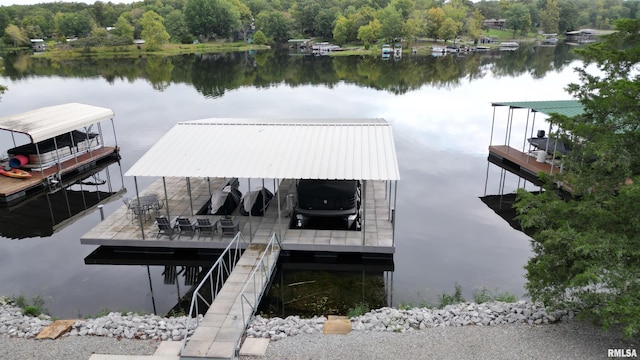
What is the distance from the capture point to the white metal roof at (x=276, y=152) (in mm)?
12828

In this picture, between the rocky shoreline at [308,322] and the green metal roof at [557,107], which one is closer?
the rocky shoreline at [308,322]

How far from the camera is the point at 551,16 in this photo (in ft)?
376

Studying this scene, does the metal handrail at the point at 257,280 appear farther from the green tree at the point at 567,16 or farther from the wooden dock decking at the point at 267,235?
the green tree at the point at 567,16

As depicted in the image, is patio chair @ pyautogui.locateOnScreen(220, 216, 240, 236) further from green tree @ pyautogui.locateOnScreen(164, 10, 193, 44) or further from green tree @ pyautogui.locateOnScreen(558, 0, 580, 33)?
green tree @ pyautogui.locateOnScreen(558, 0, 580, 33)

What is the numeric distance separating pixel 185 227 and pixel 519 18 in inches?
4712

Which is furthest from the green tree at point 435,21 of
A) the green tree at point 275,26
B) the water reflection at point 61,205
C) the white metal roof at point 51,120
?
the water reflection at point 61,205

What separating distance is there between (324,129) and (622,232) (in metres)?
9.69

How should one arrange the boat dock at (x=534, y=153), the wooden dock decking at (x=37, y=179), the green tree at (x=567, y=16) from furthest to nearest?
the green tree at (x=567, y=16) < the boat dock at (x=534, y=153) < the wooden dock decking at (x=37, y=179)

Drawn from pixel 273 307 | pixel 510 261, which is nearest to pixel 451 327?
pixel 273 307

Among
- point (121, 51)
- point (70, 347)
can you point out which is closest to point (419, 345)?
point (70, 347)

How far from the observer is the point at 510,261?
44.7ft

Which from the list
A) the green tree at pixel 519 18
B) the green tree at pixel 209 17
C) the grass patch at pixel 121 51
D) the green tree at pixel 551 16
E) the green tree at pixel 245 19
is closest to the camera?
the grass patch at pixel 121 51

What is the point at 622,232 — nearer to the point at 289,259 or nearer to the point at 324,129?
the point at 289,259

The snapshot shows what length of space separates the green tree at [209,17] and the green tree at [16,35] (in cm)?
3857
